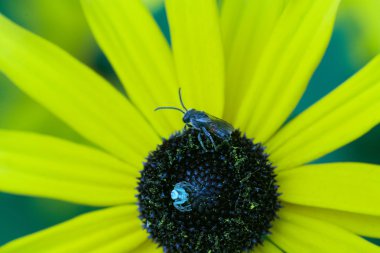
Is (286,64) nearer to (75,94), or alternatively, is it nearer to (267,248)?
(267,248)

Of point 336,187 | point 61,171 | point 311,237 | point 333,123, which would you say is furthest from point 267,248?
point 61,171

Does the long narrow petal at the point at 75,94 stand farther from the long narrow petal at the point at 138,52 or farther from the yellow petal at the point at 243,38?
the yellow petal at the point at 243,38

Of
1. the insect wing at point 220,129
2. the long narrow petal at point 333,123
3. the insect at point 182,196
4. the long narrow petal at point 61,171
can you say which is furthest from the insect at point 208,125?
the long narrow petal at point 61,171

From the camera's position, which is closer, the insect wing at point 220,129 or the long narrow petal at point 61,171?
the insect wing at point 220,129

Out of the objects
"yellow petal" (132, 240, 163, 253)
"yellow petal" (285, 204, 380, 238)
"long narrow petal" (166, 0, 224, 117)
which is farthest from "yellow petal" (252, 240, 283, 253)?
"long narrow petal" (166, 0, 224, 117)

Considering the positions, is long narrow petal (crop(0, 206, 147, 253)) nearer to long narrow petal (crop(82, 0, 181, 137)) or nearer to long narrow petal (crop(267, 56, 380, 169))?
long narrow petal (crop(82, 0, 181, 137))

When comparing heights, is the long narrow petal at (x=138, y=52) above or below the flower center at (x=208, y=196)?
above

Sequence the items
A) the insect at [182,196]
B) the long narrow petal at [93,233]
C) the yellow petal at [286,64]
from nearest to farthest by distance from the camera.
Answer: the insect at [182,196] → the yellow petal at [286,64] → the long narrow petal at [93,233]
